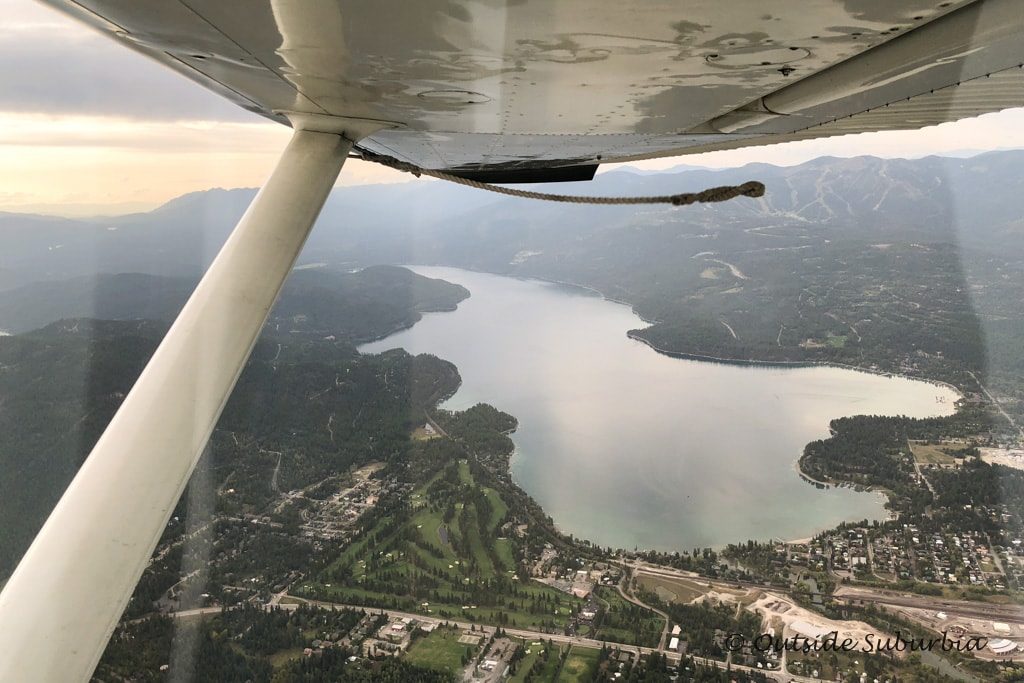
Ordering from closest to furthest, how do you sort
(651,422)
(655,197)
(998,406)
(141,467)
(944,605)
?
(141,467)
(655,197)
(944,605)
(998,406)
(651,422)

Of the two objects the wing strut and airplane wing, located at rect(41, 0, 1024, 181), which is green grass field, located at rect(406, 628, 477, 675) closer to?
the wing strut

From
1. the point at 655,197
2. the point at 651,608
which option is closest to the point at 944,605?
the point at 651,608

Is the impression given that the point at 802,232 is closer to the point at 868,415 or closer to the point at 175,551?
the point at 868,415

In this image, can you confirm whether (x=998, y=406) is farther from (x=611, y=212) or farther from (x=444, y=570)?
(x=611, y=212)

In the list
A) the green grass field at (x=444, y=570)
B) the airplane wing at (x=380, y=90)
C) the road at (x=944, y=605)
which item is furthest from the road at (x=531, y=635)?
the airplane wing at (x=380, y=90)

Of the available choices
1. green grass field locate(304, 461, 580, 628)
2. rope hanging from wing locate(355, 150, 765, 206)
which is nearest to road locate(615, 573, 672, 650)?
green grass field locate(304, 461, 580, 628)

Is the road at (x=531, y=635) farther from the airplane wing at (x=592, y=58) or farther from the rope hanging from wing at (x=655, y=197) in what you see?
the airplane wing at (x=592, y=58)

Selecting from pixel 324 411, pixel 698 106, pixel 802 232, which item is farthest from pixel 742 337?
pixel 698 106
